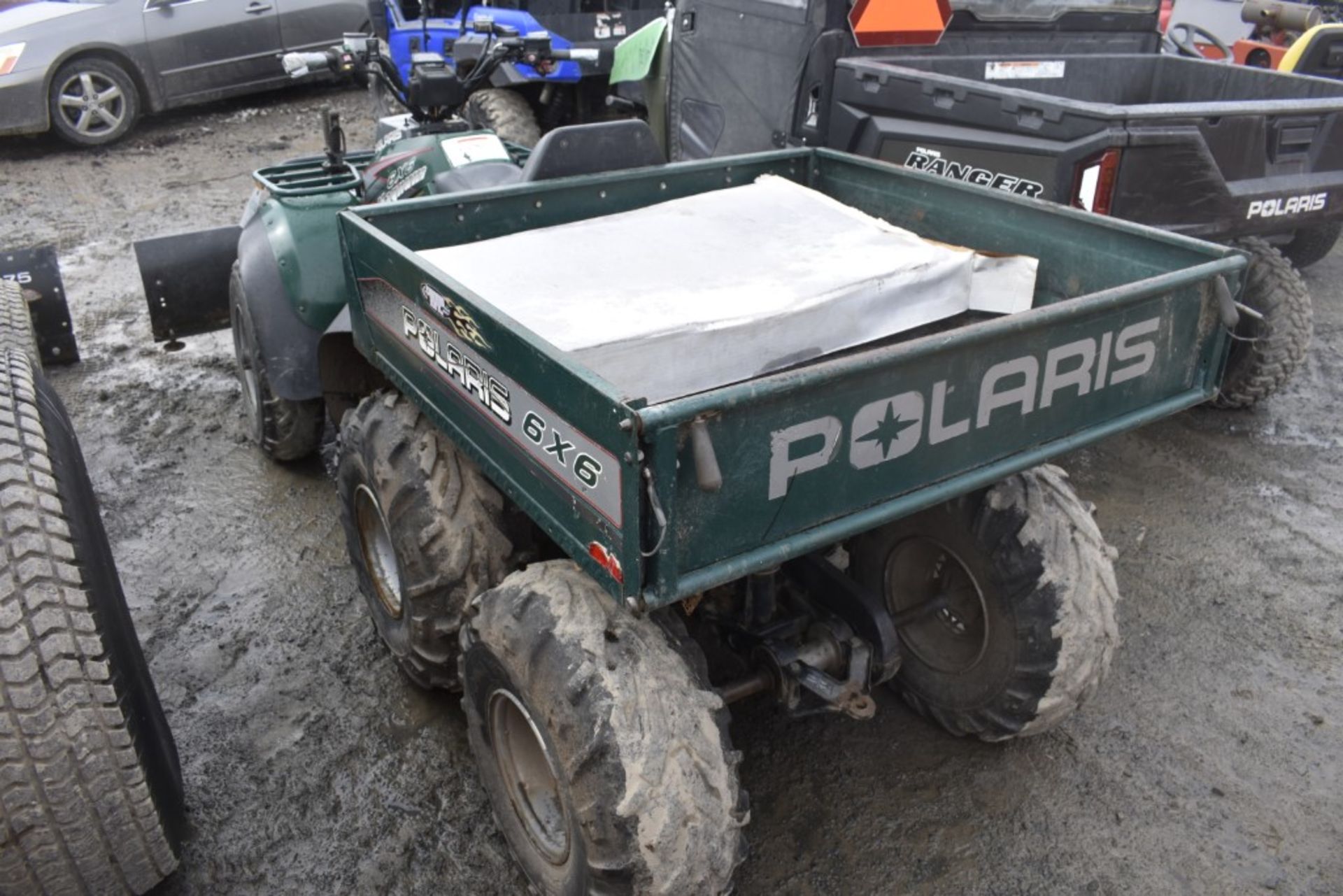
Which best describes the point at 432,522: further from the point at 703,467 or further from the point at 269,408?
the point at 269,408

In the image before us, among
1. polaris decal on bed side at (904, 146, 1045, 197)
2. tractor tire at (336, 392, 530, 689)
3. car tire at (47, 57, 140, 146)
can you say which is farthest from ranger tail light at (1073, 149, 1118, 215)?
car tire at (47, 57, 140, 146)

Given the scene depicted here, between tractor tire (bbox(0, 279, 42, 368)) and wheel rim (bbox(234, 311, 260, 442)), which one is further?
wheel rim (bbox(234, 311, 260, 442))

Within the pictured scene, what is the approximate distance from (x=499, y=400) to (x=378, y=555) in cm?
134

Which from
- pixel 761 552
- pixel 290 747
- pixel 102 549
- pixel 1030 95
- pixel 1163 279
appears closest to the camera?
pixel 761 552

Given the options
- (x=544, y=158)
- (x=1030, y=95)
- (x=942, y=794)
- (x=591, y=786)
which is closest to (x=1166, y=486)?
(x=1030, y=95)

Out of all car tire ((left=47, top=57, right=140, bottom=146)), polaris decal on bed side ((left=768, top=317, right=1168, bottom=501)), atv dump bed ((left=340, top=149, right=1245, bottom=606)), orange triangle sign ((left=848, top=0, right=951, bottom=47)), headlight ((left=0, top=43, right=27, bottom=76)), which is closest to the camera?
atv dump bed ((left=340, top=149, right=1245, bottom=606))

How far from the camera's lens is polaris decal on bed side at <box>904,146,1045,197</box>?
12.6ft

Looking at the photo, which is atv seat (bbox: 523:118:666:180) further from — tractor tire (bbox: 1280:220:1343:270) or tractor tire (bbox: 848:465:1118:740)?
tractor tire (bbox: 1280:220:1343:270)

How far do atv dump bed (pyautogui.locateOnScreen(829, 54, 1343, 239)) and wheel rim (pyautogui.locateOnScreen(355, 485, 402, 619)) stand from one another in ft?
8.07

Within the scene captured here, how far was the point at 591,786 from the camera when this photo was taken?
6.89 feet

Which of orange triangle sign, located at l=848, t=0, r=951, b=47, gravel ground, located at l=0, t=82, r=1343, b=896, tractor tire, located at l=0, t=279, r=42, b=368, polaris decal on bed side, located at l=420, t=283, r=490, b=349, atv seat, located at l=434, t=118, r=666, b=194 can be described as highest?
orange triangle sign, located at l=848, t=0, r=951, b=47

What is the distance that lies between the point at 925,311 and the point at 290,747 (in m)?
2.17

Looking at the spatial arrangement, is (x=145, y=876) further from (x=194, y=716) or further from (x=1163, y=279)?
(x=1163, y=279)

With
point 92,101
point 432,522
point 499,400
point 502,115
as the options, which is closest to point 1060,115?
point 499,400
